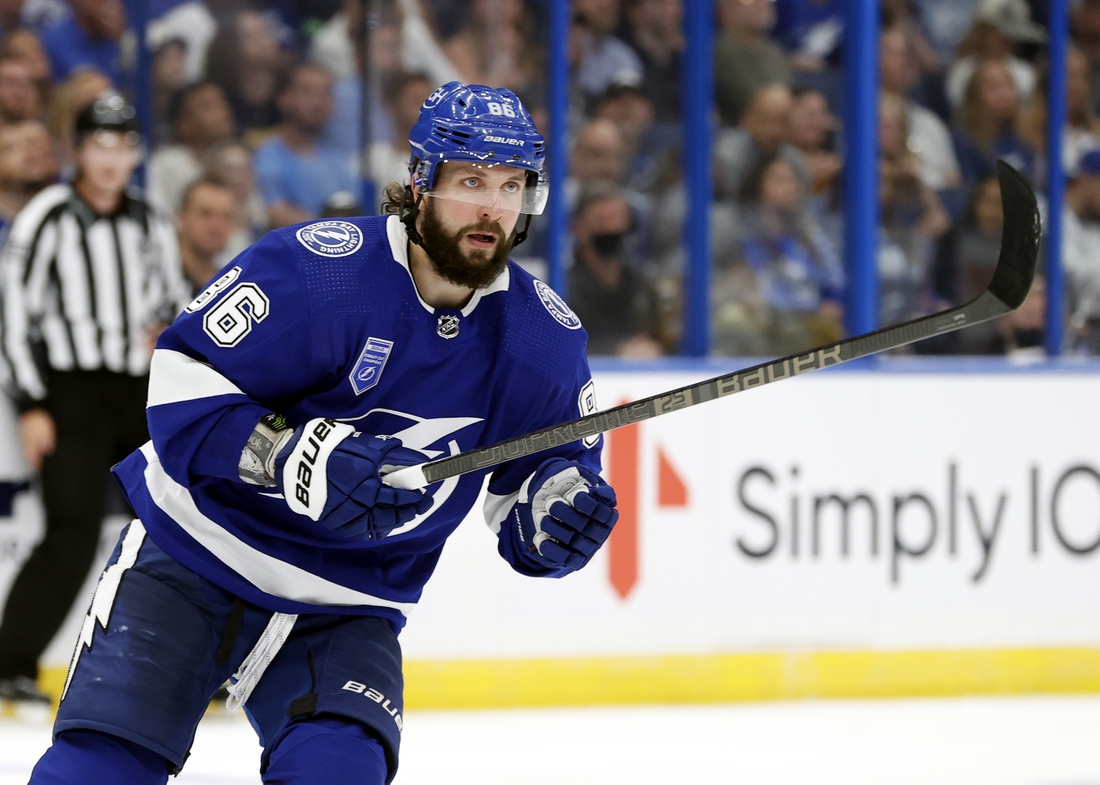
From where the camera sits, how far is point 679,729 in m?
3.99

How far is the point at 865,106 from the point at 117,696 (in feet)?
11.0

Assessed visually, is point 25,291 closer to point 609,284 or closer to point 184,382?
point 609,284

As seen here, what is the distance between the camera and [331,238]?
2080 millimetres

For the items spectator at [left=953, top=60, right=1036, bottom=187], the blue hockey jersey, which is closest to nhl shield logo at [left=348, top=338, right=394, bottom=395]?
the blue hockey jersey

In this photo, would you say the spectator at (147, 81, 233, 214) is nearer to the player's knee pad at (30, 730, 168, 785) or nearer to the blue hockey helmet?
the blue hockey helmet

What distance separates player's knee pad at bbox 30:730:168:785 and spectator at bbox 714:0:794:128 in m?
3.16

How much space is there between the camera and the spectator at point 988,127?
489 cm

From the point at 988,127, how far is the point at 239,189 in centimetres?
233

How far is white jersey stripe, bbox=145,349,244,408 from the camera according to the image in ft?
6.39

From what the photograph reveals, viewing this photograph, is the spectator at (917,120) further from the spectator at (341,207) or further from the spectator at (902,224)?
the spectator at (341,207)

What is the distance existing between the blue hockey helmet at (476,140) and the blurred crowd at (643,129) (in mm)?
2075

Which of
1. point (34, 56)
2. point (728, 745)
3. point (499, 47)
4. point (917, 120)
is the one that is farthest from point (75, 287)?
point (917, 120)

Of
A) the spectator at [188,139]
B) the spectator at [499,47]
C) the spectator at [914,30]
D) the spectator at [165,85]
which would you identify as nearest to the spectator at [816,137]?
the spectator at [914,30]

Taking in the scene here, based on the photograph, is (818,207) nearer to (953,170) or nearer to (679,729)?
(953,170)
